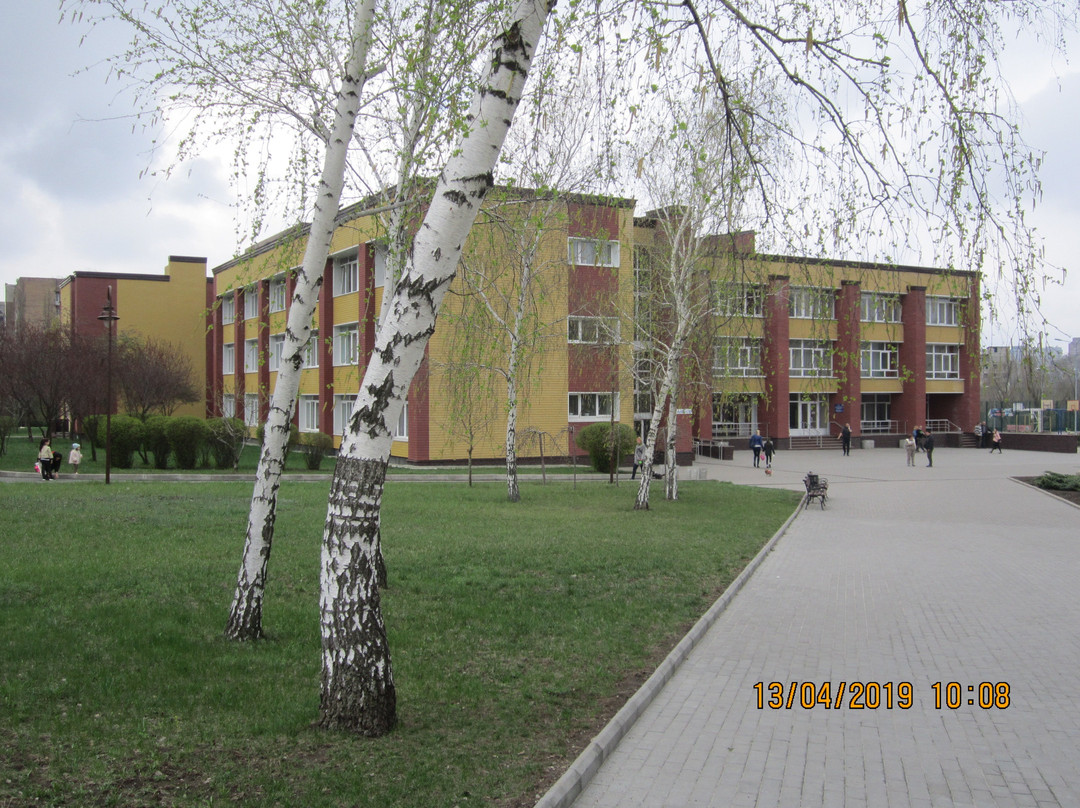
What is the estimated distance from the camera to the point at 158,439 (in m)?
29.3

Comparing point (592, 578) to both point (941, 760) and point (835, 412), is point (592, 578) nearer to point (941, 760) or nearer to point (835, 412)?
point (941, 760)

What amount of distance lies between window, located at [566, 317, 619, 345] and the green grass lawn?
8.48m

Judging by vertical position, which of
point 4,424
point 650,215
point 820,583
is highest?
point 650,215

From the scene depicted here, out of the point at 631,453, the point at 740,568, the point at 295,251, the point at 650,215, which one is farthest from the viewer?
the point at 631,453

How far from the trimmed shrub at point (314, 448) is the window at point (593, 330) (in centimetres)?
1281

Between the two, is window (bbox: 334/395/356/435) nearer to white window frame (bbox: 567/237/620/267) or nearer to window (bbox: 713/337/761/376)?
white window frame (bbox: 567/237/620/267)

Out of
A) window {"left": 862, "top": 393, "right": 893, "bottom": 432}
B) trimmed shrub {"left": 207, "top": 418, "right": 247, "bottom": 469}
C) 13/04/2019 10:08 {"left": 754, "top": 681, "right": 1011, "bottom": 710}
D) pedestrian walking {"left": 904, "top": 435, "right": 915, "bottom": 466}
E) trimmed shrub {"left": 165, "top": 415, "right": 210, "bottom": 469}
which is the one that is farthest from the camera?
window {"left": 862, "top": 393, "right": 893, "bottom": 432}

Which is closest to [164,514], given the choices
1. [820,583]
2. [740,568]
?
[740,568]

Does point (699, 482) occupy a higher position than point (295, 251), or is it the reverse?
point (295, 251)

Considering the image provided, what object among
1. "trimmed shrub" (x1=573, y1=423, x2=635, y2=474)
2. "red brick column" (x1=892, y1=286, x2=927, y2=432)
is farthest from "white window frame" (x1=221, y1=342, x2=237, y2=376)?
"red brick column" (x1=892, y1=286, x2=927, y2=432)

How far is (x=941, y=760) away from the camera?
511cm

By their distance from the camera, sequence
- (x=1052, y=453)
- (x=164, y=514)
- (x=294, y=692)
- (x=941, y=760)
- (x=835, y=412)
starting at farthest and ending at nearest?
(x=835, y=412) → (x=1052, y=453) → (x=164, y=514) → (x=294, y=692) → (x=941, y=760)

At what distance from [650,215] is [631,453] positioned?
12.8 metres

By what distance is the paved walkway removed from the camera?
15.4 ft
